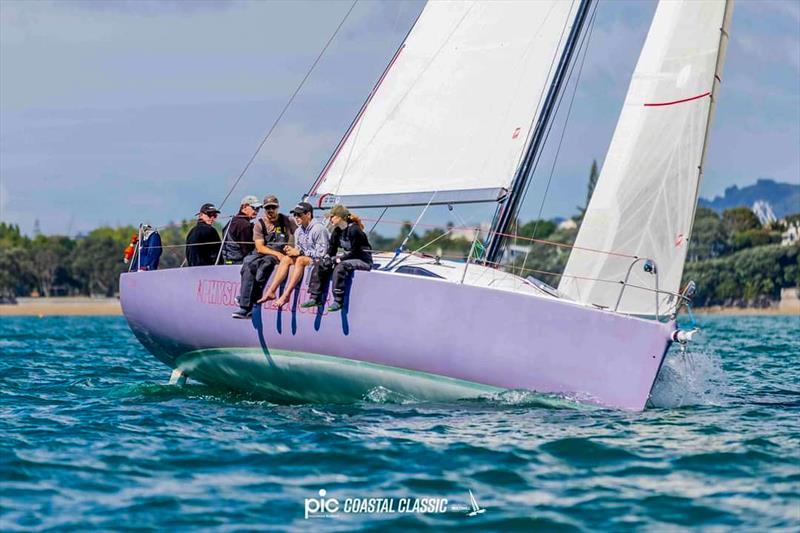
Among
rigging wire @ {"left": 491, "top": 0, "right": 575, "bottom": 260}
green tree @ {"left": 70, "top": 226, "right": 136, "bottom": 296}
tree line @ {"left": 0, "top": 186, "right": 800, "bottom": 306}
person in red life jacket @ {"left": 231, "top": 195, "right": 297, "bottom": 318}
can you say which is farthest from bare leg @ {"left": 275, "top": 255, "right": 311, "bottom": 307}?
green tree @ {"left": 70, "top": 226, "right": 136, "bottom": 296}

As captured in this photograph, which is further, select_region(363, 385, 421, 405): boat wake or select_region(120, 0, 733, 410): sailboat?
select_region(363, 385, 421, 405): boat wake

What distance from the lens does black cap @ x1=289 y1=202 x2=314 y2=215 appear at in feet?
41.3

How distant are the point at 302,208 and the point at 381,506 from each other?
17.6 ft

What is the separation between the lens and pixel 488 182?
42.4ft

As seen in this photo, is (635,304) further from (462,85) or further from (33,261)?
(33,261)

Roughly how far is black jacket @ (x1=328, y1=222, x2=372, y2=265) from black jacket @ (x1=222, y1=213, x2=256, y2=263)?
1444mm

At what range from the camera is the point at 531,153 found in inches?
515

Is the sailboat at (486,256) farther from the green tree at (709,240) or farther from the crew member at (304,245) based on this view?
the green tree at (709,240)

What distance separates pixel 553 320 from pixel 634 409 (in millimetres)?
1132

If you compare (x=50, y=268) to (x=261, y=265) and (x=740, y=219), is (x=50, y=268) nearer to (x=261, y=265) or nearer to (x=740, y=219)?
(x=740, y=219)

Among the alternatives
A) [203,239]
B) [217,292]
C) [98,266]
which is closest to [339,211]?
[217,292]

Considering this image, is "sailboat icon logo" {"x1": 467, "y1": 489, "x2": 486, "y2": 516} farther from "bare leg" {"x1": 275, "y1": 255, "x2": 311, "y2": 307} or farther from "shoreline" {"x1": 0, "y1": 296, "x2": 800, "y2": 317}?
"shoreline" {"x1": 0, "y1": 296, "x2": 800, "y2": 317}

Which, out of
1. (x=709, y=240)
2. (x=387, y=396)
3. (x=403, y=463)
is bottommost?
(x=403, y=463)

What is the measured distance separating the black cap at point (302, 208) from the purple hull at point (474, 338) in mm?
993
